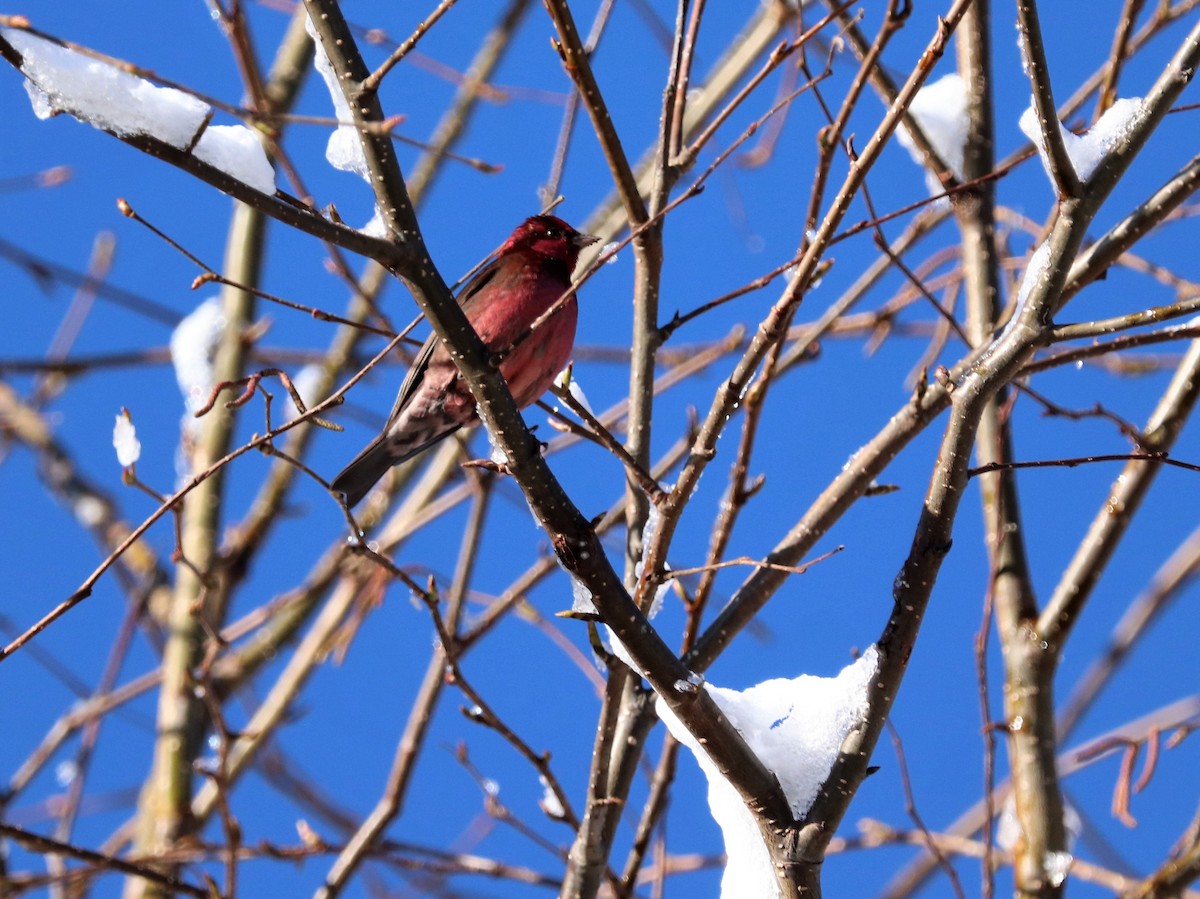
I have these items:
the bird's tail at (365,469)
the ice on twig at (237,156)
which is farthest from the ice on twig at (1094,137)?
the bird's tail at (365,469)

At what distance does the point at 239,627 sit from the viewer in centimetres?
443

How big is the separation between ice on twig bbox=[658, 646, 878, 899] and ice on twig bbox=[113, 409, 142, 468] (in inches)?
41.3

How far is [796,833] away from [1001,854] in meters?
1.95

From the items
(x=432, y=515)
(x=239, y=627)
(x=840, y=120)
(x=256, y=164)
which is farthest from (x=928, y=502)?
(x=239, y=627)

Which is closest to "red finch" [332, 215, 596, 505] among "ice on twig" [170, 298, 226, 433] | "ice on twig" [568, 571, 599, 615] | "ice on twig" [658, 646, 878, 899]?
"ice on twig" [170, 298, 226, 433]

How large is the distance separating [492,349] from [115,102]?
1630 mm

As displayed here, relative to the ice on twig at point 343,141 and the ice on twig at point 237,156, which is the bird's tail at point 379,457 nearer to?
the ice on twig at point 343,141

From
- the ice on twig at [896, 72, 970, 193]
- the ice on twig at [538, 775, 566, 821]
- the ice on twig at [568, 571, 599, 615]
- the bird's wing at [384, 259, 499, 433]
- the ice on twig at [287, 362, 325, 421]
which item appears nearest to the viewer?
the ice on twig at [568, 571, 599, 615]

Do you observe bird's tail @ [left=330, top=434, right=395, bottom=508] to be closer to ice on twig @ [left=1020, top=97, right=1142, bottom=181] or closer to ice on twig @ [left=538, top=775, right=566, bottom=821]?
ice on twig @ [left=538, top=775, right=566, bottom=821]

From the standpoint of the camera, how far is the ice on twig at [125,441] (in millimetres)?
2393

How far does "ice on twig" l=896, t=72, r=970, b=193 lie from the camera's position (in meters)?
3.11

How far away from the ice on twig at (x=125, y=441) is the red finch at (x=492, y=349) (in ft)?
3.08

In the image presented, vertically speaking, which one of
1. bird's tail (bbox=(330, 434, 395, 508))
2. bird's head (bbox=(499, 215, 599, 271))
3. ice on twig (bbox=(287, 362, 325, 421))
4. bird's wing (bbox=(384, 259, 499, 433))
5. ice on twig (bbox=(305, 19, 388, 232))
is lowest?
ice on twig (bbox=(305, 19, 388, 232))

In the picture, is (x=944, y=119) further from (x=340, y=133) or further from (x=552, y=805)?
(x=552, y=805)
